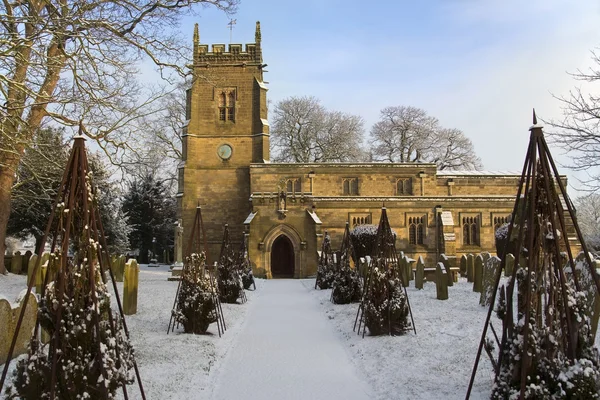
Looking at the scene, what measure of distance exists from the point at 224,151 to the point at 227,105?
10.6 ft

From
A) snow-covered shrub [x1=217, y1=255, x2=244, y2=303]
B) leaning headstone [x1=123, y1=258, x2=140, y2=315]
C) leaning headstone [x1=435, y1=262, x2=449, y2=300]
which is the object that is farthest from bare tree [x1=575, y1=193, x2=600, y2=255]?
leaning headstone [x1=123, y1=258, x2=140, y2=315]

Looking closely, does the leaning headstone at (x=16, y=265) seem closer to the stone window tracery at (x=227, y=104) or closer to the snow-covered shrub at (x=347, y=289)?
the snow-covered shrub at (x=347, y=289)

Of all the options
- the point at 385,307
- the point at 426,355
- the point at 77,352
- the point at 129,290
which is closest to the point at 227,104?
the point at 129,290

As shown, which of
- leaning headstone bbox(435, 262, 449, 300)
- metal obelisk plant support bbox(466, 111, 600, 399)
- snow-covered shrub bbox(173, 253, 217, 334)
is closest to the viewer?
metal obelisk plant support bbox(466, 111, 600, 399)

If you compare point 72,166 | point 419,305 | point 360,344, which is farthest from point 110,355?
Result: point 419,305

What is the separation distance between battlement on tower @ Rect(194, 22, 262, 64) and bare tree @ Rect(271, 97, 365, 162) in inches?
430

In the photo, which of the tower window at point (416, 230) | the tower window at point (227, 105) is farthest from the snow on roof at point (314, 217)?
the tower window at point (227, 105)

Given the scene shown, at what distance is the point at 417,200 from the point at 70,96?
75.7 ft

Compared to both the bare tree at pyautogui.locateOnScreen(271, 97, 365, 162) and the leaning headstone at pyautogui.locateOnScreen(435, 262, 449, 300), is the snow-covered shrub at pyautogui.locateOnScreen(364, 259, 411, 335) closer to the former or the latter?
the leaning headstone at pyautogui.locateOnScreen(435, 262, 449, 300)

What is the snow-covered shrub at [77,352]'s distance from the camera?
4516 mm

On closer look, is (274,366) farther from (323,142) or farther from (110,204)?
(323,142)

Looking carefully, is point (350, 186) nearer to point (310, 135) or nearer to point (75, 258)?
point (310, 135)

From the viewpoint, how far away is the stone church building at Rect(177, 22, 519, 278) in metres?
28.4

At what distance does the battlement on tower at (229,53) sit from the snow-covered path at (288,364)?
81.8ft
